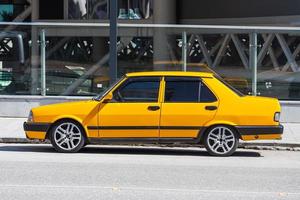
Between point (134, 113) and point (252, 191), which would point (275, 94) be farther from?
point (252, 191)

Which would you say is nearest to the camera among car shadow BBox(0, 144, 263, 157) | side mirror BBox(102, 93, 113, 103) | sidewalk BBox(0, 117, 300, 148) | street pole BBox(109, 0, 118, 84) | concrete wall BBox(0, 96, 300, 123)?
side mirror BBox(102, 93, 113, 103)

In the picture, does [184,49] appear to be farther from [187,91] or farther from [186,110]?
[186,110]

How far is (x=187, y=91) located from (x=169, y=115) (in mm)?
581

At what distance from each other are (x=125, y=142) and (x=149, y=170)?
6.60 feet

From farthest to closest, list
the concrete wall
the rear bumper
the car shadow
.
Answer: the concrete wall → the car shadow → the rear bumper

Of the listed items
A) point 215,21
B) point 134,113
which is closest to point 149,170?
point 134,113

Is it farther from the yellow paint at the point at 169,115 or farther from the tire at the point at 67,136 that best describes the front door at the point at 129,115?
the tire at the point at 67,136

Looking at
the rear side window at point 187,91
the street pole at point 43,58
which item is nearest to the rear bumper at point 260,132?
the rear side window at point 187,91

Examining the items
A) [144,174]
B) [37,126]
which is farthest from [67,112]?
[144,174]

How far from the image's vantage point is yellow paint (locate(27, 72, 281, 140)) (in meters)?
12.0

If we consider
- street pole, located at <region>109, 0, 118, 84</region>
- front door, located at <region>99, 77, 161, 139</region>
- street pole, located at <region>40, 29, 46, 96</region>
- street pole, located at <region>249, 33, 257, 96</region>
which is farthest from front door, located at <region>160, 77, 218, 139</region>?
street pole, located at <region>40, 29, 46, 96</region>

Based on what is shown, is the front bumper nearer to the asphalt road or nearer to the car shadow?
the asphalt road

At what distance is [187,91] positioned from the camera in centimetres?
1221

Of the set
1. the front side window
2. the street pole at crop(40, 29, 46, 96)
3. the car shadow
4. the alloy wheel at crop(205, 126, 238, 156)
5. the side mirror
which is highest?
the street pole at crop(40, 29, 46, 96)
